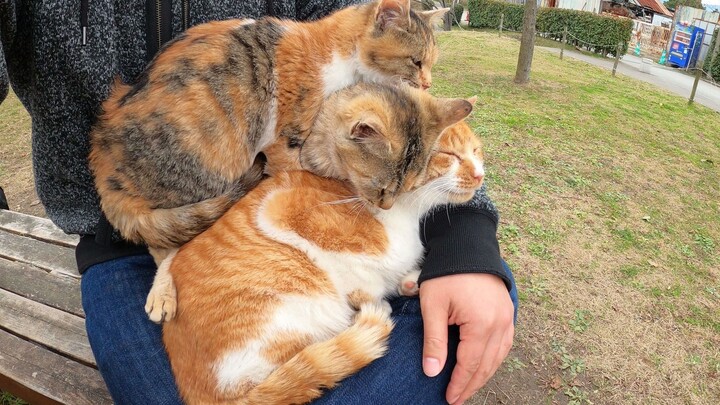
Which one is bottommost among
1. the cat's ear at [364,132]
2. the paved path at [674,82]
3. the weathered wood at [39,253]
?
the paved path at [674,82]

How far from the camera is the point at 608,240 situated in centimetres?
386

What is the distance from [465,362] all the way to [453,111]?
2.42ft

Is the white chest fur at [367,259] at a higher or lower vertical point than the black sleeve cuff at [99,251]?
higher

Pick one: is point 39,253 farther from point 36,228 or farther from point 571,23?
point 571,23

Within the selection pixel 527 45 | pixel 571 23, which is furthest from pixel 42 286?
pixel 571 23

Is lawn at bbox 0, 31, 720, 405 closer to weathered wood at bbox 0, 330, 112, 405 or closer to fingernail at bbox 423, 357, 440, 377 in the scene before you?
fingernail at bbox 423, 357, 440, 377

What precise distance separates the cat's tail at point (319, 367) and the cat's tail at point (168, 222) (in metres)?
0.54

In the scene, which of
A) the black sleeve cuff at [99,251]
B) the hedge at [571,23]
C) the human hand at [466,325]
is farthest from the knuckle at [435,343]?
the hedge at [571,23]

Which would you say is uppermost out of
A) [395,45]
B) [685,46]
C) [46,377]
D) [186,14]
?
[186,14]

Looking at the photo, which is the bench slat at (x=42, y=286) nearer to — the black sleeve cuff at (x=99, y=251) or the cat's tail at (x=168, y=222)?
the black sleeve cuff at (x=99, y=251)

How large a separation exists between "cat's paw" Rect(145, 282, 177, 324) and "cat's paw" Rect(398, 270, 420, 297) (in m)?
0.68

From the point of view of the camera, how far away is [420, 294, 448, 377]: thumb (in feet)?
4.22

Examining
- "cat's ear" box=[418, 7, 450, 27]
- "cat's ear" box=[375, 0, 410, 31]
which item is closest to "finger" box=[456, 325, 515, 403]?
"cat's ear" box=[375, 0, 410, 31]

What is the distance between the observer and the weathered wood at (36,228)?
2.45m
